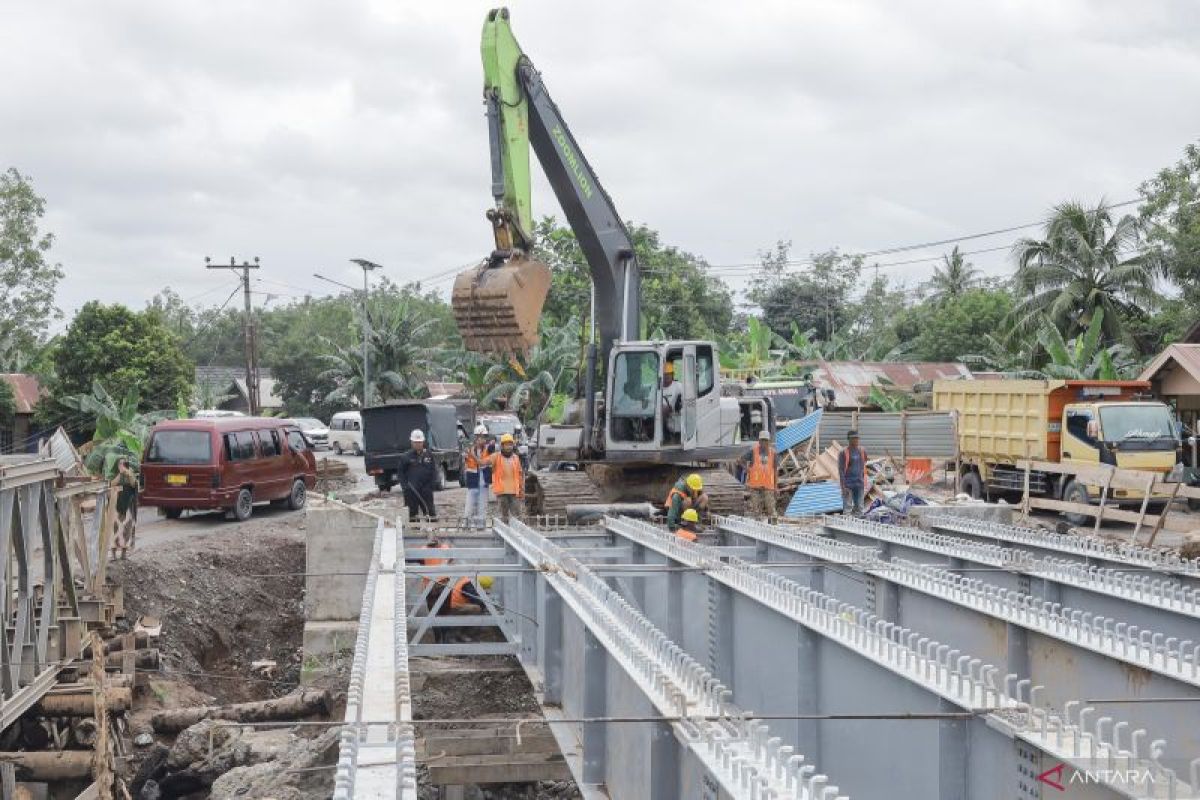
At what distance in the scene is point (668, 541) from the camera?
10406mm

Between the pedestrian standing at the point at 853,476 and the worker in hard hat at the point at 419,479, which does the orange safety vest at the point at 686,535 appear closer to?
the pedestrian standing at the point at 853,476

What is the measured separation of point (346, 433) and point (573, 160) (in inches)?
1503

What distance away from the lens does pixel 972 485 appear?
2536 centimetres

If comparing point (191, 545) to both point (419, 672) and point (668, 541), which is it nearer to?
point (419, 672)

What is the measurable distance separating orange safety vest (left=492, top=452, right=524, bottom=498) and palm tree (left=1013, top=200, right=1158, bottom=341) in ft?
81.9

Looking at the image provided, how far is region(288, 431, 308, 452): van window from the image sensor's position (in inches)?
995

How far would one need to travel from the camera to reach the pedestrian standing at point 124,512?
16109 millimetres

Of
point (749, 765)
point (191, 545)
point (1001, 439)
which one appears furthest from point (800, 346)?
point (749, 765)

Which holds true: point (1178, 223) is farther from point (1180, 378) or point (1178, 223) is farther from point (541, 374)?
point (541, 374)

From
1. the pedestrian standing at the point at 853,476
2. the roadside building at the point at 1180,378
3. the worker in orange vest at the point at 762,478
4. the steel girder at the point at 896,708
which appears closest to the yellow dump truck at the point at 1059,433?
the roadside building at the point at 1180,378

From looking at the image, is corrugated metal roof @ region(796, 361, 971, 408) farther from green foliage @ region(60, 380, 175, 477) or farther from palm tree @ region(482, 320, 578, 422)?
green foliage @ region(60, 380, 175, 477)

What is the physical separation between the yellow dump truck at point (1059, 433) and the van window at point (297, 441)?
13.6 metres

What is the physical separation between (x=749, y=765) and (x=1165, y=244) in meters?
34.9

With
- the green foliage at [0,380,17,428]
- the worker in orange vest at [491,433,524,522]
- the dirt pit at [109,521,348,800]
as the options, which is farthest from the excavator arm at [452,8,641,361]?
the green foliage at [0,380,17,428]
